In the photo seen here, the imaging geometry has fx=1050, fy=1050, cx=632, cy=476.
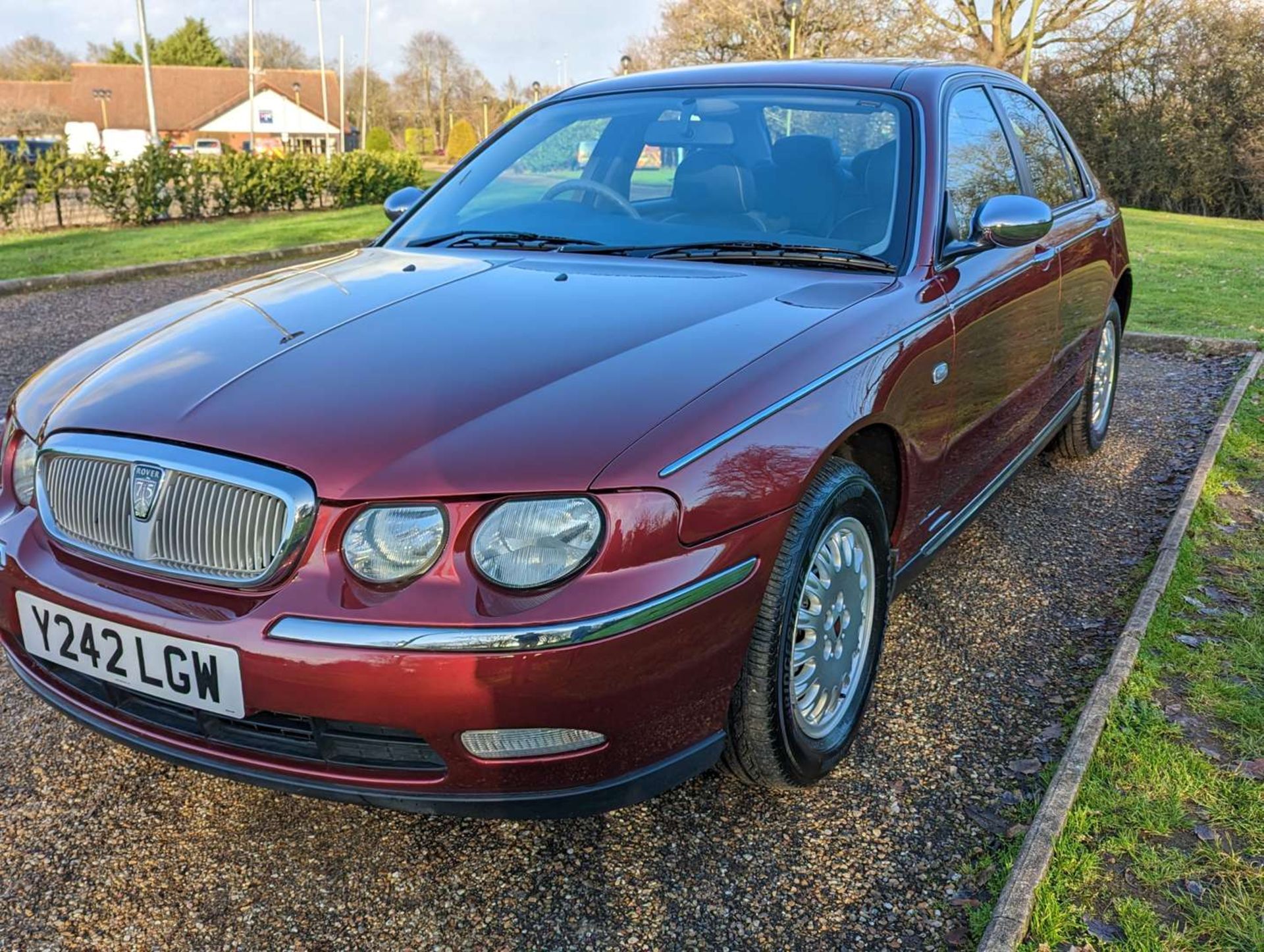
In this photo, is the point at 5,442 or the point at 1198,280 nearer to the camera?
the point at 5,442

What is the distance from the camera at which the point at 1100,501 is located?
4.47m

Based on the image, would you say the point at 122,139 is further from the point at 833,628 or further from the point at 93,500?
the point at 833,628

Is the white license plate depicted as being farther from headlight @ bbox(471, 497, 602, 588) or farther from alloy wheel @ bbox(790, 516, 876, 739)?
alloy wheel @ bbox(790, 516, 876, 739)

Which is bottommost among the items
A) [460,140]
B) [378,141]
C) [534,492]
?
[534,492]

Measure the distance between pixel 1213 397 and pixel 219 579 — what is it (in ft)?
19.5

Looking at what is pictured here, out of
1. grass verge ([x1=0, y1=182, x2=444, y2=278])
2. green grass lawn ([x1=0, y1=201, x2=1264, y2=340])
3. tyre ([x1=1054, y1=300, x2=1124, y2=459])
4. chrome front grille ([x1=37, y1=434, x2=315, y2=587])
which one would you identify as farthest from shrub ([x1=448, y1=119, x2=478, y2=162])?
chrome front grille ([x1=37, y1=434, x2=315, y2=587])

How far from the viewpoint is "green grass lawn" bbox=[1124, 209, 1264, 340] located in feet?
27.5

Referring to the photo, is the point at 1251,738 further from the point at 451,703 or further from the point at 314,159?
the point at 314,159

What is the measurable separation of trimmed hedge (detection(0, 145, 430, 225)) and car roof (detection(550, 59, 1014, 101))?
13.0 m

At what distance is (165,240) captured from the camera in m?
13.6

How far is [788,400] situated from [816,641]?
0.60 m

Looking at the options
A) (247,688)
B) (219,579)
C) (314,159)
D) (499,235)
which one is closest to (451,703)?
(247,688)

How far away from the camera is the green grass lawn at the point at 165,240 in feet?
37.0

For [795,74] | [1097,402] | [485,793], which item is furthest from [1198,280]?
[485,793]
